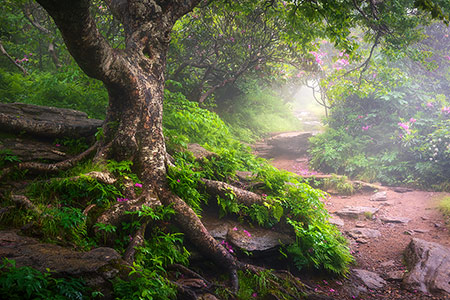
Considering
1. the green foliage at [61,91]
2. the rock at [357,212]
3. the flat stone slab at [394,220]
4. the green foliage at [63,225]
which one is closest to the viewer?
the green foliage at [63,225]

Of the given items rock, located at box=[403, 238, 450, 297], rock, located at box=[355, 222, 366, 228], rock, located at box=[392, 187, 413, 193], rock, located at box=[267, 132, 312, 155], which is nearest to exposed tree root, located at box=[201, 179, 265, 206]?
rock, located at box=[403, 238, 450, 297]

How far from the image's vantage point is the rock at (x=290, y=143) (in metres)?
15.0

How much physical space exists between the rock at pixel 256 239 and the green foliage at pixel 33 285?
2678 millimetres

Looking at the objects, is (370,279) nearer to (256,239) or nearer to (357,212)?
(256,239)

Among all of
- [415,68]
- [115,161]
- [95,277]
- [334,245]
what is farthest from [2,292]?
[415,68]

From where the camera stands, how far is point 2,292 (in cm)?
171

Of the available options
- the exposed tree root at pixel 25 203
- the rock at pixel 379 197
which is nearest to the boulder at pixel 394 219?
the rock at pixel 379 197

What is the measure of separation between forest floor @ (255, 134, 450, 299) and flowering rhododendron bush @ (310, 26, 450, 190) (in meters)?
1.43

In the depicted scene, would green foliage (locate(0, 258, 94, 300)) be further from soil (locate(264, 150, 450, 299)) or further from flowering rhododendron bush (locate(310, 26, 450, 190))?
flowering rhododendron bush (locate(310, 26, 450, 190))

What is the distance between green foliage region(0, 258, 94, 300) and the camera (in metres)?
1.73

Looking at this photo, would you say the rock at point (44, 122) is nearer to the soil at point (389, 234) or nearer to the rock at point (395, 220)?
the soil at point (389, 234)

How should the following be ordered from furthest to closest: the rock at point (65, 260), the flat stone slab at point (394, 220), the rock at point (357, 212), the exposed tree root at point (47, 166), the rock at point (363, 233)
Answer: the rock at point (357, 212)
the flat stone slab at point (394, 220)
the rock at point (363, 233)
the exposed tree root at point (47, 166)
the rock at point (65, 260)

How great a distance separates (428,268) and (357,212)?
3711 mm

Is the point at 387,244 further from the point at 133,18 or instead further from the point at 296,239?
the point at 133,18
